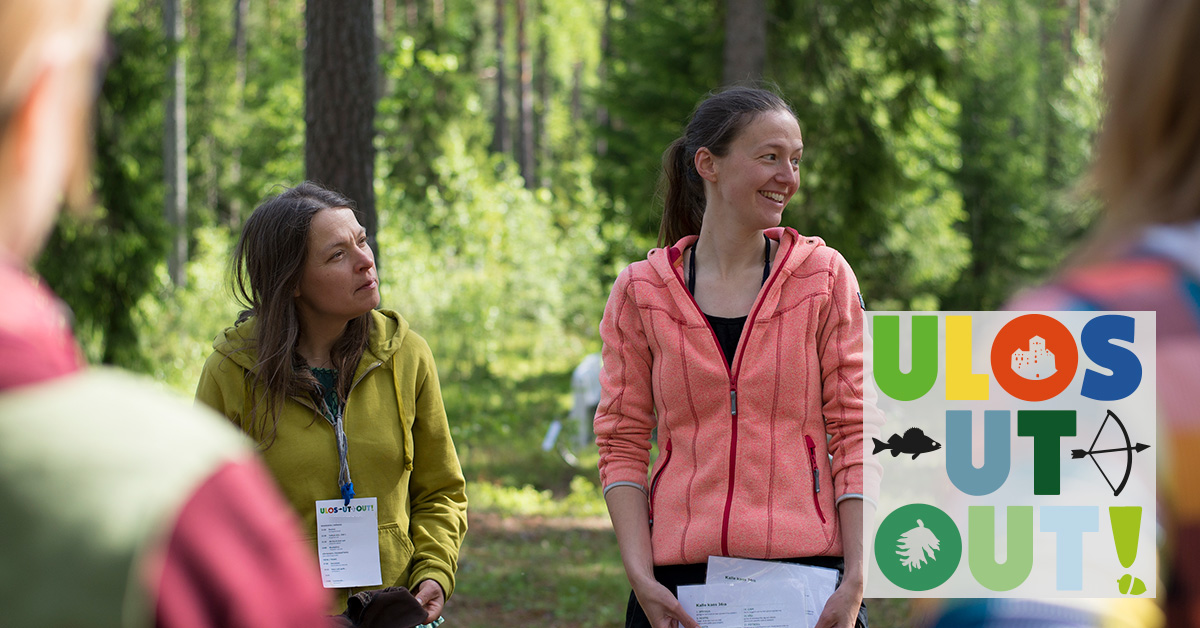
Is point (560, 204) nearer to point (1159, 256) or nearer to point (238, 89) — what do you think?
point (238, 89)

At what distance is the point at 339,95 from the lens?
5480 mm

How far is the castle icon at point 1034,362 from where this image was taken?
1621 mm

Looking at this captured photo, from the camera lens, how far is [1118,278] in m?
0.94

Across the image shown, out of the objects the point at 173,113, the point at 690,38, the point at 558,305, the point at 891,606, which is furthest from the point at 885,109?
the point at 173,113

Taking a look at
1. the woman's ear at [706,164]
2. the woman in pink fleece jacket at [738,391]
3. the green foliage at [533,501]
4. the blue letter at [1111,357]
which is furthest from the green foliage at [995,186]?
the blue letter at [1111,357]

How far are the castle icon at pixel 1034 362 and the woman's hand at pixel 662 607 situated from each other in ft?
3.91

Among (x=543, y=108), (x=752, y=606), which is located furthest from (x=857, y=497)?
(x=543, y=108)

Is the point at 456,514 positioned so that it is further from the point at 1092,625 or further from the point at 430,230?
the point at 430,230

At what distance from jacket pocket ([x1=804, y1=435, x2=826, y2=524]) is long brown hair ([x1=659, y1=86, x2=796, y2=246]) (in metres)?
0.87

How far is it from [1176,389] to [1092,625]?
23 cm

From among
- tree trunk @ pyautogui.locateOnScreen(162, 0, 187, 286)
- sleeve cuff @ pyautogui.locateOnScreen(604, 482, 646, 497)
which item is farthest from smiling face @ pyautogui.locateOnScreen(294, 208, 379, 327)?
tree trunk @ pyautogui.locateOnScreen(162, 0, 187, 286)

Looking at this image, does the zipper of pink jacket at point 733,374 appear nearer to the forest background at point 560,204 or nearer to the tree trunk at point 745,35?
the forest background at point 560,204

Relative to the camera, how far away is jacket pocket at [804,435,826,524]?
270 centimetres

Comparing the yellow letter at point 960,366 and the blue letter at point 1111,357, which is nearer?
the blue letter at point 1111,357
